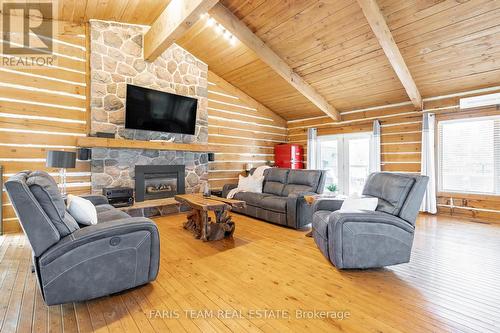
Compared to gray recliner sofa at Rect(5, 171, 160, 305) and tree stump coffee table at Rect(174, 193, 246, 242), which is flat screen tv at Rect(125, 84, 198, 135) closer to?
tree stump coffee table at Rect(174, 193, 246, 242)

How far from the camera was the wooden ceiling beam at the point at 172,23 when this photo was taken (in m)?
3.54

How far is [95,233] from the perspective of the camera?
200 centimetres

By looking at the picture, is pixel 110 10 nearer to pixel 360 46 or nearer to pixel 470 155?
pixel 360 46

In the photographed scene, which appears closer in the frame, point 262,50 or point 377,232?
point 377,232

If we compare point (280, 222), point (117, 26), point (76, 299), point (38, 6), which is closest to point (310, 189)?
point (280, 222)

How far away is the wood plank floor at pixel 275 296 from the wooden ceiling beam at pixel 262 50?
3.64m

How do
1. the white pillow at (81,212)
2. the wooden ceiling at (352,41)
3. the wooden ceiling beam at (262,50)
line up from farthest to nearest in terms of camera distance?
the wooden ceiling beam at (262,50) → the wooden ceiling at (352,41) → the white pillow at (81,212)

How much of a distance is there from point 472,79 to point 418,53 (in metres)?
1.31

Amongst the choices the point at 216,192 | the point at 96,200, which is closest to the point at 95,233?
the point at 96,200

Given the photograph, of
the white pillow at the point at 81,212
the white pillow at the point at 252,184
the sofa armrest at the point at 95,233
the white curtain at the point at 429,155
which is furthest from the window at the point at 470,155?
the white pillow at the point at 81,212

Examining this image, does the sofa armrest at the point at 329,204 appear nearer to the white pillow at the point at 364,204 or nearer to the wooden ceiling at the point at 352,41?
the white pillow at the point at 364,204

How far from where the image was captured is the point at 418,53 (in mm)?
4379

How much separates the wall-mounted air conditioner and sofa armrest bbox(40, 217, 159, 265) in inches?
236

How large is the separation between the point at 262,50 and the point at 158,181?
135 inches
